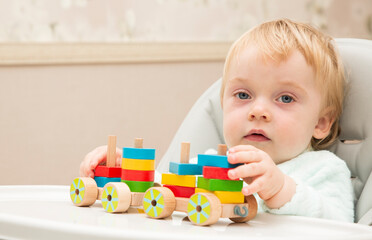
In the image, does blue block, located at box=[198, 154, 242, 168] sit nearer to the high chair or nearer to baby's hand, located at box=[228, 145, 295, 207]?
baby's hand, located at box=[228, 145, 295, 207]

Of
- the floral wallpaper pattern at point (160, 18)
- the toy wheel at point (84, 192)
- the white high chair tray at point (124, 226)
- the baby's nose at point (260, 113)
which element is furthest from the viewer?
the floral wallpaper pattern at point (160, 18)

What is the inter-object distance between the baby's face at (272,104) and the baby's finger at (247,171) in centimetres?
20

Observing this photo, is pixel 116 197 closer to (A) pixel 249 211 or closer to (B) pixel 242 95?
(A) pixel 249 211

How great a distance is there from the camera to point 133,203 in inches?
30.2

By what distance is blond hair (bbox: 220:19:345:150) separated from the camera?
0.96 metres

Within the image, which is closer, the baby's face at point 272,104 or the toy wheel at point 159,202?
the toy wheel at point 159,202

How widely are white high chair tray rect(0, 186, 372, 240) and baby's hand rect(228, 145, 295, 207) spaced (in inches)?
1.6

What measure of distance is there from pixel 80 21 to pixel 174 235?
1.51 meters

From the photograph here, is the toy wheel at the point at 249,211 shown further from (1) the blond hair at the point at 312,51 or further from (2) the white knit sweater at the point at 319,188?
(1) the blond hair at the point at 312,51

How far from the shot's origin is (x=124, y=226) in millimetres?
647

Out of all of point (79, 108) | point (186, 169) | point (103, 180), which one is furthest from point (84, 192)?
point (79, 108)

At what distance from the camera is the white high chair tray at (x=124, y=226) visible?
58 cm

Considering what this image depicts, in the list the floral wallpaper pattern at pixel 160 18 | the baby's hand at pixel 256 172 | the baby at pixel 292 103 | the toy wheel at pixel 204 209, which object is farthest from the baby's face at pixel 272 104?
the floral wallpaper pattern at pixel 160 18

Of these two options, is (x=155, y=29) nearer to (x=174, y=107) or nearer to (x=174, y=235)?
(x=174, y=107)
